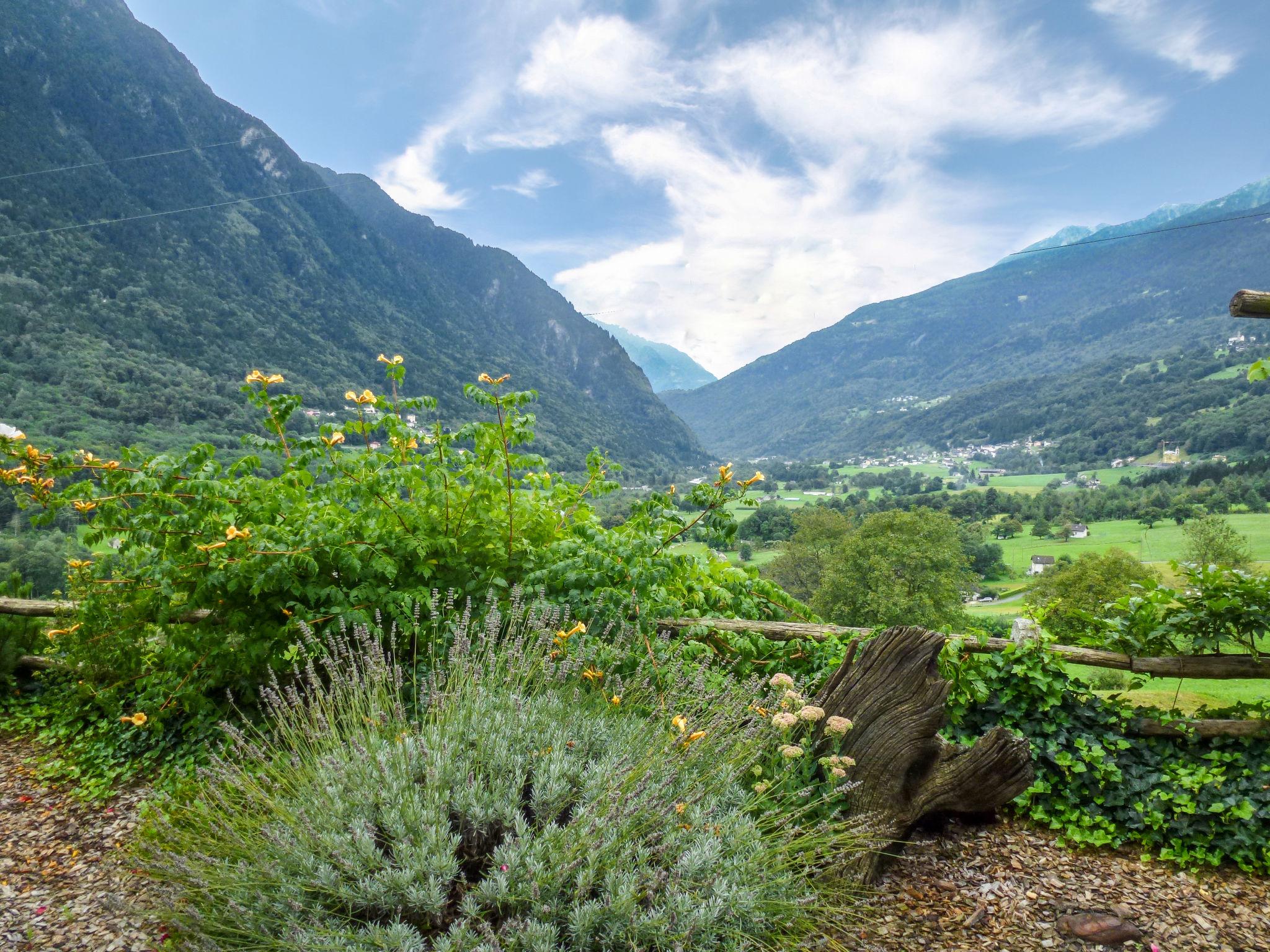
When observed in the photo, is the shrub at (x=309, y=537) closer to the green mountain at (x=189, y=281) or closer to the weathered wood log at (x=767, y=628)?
the weathered wood log at (x=767, y=628)

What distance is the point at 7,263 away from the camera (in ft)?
127

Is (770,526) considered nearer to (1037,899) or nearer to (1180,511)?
(1180,511)

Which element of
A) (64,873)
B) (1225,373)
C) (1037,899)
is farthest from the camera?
(1225,373)

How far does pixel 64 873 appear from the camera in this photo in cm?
251

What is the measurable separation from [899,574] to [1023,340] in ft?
527

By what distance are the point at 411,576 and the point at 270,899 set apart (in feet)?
5.63

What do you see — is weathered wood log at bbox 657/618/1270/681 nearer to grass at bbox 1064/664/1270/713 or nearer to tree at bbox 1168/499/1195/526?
grass at bbox 1064/664/1270/713

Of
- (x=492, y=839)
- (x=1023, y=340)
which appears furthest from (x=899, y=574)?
(x=1023, y=340)

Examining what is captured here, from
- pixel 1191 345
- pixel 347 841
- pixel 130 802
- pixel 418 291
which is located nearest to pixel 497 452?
pixel 347 841

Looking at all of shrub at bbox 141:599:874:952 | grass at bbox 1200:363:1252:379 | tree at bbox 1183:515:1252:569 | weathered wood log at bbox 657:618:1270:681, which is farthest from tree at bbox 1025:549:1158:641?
grass at bbox 1200:363:1252:379

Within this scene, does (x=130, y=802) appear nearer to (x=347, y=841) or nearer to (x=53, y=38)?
(x=347, y=841)

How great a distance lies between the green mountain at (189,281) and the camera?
36.2m

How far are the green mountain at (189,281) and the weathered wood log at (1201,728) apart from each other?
12888 mm

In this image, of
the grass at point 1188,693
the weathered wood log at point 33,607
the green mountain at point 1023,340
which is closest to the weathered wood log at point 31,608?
the weathered wood log at point 33,607
